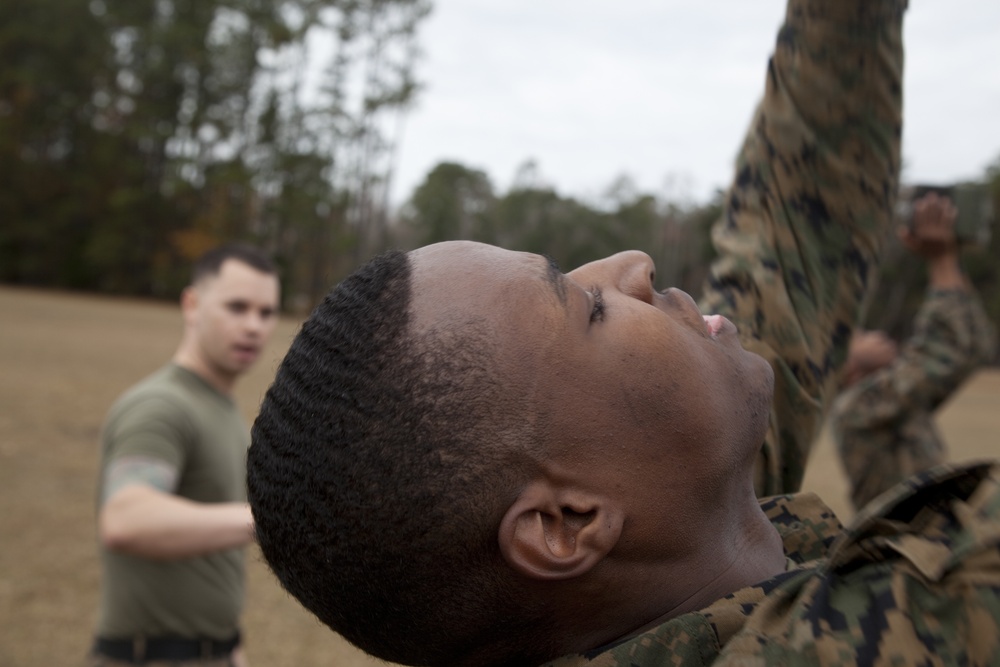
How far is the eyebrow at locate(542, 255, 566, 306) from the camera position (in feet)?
5.09

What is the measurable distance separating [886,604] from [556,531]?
0.51m

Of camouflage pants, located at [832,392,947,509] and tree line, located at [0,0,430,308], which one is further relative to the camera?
tree line, located at [0,0,430,308]

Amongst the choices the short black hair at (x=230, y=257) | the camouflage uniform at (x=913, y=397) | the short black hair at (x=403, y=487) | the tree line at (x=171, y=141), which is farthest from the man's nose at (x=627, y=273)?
the tree line at (x=171, y=141)

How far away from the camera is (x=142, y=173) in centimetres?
4634

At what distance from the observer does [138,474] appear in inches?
136

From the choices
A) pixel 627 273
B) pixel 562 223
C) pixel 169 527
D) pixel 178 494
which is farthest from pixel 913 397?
pixel 627 273

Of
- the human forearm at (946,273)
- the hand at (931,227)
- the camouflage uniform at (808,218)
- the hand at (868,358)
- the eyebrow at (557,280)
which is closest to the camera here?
the eyebrow at (557,280)

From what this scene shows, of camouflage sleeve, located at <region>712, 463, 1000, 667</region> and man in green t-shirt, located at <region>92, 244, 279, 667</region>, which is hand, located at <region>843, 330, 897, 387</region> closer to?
man in green t-shirt, located at <region>92, 244, 279, 667</region>

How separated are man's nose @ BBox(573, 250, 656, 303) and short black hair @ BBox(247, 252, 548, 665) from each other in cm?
29

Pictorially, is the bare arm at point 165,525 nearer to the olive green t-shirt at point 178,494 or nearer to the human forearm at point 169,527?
the human forearm at point 169,527

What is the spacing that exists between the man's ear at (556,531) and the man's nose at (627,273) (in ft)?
1.30

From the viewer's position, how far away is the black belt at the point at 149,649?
11.6 ft

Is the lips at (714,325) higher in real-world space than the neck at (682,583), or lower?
higher

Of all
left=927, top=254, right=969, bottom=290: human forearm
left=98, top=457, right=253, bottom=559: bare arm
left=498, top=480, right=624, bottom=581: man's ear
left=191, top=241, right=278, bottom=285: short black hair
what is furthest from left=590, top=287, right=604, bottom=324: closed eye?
left=927, top=254, right=969, bottom=290: human forearm
